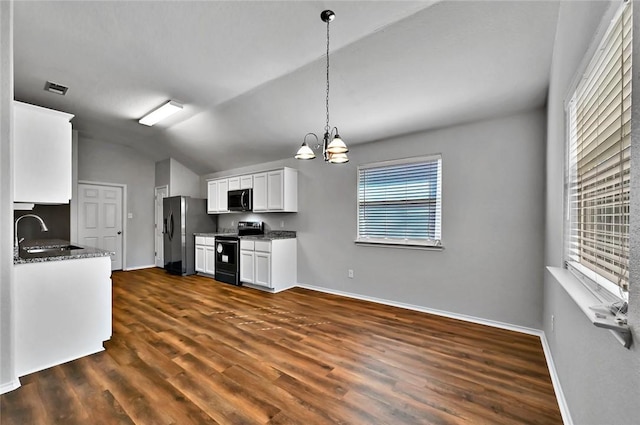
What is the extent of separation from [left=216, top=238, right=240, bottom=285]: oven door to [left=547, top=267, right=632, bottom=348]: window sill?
4557 mm

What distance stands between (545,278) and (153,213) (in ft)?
24.9

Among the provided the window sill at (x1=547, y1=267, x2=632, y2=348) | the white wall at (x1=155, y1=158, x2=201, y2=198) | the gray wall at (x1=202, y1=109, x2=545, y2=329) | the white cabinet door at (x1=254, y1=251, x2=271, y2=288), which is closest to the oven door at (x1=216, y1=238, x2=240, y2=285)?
the white cabinet door at (x1=254, y1=251, x2=271, y2=288)

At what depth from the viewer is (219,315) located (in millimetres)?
3482

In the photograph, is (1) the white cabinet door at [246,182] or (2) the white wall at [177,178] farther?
(2) the white wall at [177,178]

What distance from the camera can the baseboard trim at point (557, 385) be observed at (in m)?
1.64

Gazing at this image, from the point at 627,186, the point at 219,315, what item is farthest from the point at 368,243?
the point at 627,186

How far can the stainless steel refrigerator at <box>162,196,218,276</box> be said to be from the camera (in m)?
5.87

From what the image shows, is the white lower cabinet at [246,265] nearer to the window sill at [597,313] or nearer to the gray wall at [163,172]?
the gray wall at [163,172]

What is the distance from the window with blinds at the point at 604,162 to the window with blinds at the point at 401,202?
5.76 feet

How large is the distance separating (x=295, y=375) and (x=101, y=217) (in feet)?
20.0

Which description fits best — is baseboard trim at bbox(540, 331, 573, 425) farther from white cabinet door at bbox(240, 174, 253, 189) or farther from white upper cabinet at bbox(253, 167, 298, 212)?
white cabinet door at bbox(240, 174, 253, 189)

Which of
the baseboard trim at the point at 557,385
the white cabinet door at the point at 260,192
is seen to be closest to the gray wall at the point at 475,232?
the baseboard trim at the point at 557,385

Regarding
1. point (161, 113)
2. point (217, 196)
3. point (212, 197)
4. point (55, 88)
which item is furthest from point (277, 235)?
point (55, 88)

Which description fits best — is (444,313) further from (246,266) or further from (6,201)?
(6,201)
